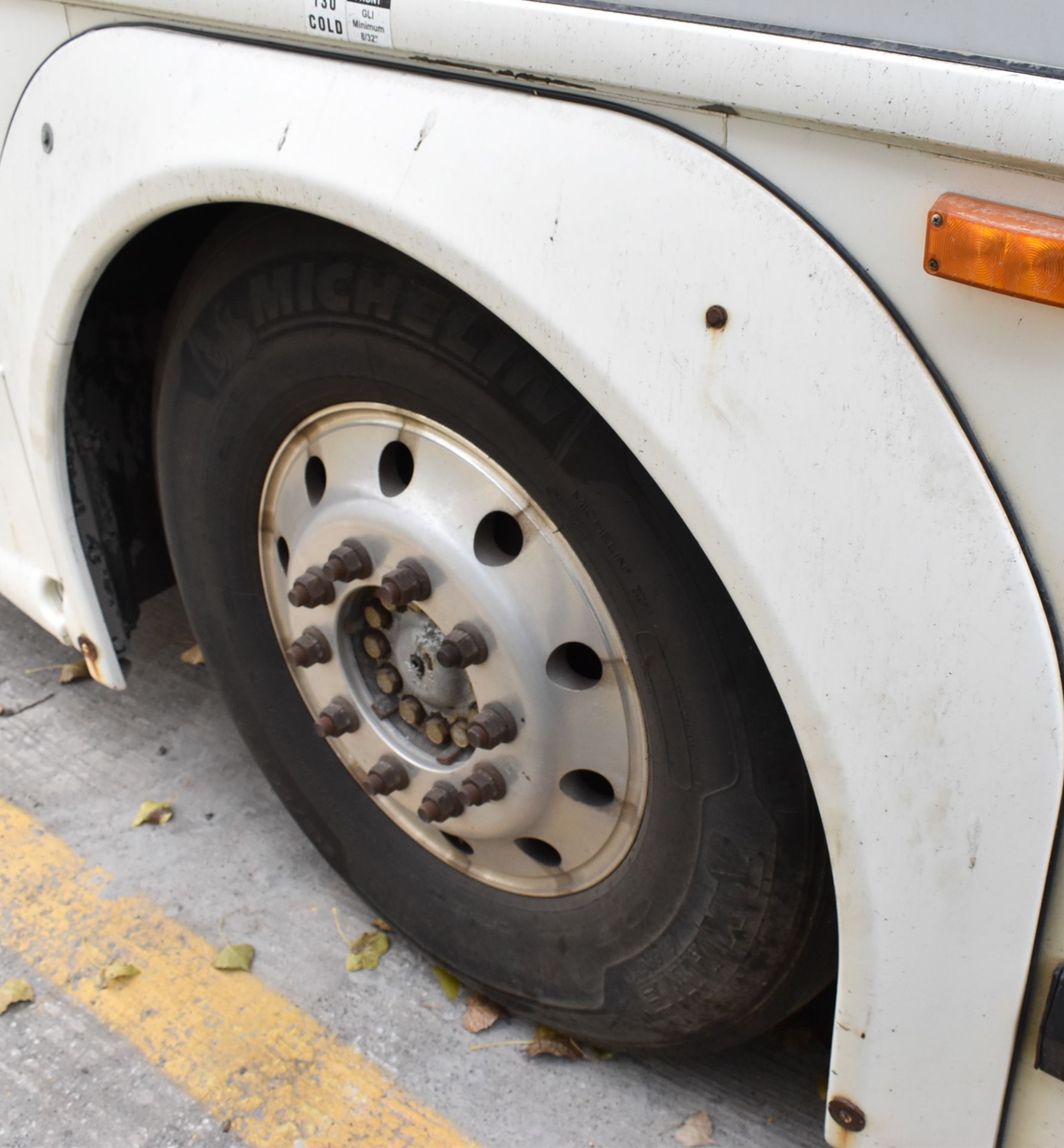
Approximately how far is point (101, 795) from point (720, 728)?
5.09 feet

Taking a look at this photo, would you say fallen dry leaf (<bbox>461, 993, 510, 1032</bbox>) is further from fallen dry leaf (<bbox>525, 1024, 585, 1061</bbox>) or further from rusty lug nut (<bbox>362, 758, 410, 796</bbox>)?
rusty lug nut (<bbox>362, 758, 410, 796</bbox>)

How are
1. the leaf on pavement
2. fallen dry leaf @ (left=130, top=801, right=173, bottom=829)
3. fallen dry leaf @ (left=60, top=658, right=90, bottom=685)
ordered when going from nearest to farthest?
the leaf on pavement
fallen dry leaf @ (left=130, top=801, right=173, bottom=829)
fallen dry leaf @ (left=60, top=658, right=90, bottom=685)

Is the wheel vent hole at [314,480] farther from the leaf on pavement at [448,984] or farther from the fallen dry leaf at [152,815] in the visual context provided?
the fallen dry leaf at [152,815]

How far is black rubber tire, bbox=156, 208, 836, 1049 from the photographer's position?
51.1 inches

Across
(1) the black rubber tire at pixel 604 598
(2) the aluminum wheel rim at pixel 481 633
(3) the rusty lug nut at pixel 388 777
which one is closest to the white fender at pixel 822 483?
(1) the black rubber tire at pixel 604 598

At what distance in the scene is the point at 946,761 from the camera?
1.06m

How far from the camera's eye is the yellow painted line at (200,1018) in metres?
1.75

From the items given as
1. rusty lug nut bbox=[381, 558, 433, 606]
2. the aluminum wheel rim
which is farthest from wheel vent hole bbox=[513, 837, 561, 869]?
rusty lug nut bbox=[381, 558, 433, 606]

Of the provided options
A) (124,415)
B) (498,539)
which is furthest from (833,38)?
(124,415)

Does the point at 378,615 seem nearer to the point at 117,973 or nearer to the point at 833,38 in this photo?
the point at 117,973

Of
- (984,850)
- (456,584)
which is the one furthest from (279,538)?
(984,850)

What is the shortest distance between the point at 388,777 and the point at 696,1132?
2.24ft

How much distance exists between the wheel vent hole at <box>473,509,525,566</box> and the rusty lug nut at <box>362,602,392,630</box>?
23cm

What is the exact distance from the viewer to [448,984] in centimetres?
197
